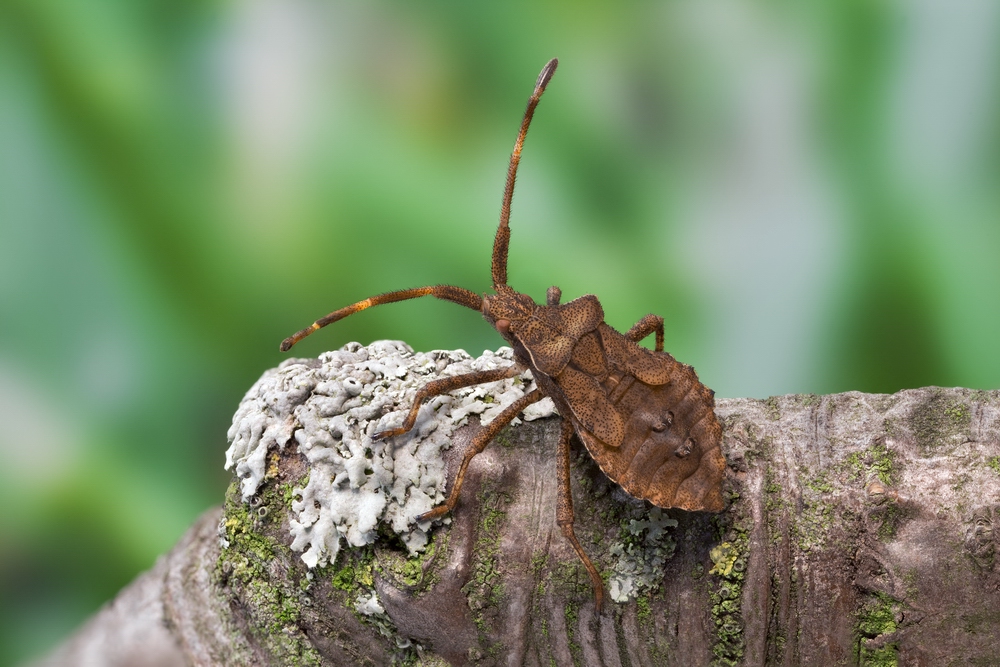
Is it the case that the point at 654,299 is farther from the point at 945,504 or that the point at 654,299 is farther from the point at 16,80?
the point at 16,80

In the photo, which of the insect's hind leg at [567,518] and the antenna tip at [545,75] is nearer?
the insect's hind leg at [567,518]

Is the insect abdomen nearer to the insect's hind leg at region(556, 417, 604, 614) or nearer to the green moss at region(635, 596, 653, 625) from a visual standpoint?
the insect's hind leg at region(556, 417, 604, 614)

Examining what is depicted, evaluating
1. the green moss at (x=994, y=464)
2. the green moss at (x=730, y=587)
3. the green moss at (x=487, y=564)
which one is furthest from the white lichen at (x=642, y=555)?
the green moss at (x=994, y=464)

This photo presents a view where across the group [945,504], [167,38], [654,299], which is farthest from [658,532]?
[167,38]

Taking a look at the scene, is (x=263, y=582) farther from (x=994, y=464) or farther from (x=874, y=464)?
(x=994, y=464)

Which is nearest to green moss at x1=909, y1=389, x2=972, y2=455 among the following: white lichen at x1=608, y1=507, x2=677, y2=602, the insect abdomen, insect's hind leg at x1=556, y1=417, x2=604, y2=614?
the insect abdomen

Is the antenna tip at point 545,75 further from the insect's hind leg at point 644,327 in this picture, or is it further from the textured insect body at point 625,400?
the insect's hind leg at point 644,327

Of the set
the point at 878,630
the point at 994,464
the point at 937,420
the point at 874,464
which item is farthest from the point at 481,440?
the point at 994,464
